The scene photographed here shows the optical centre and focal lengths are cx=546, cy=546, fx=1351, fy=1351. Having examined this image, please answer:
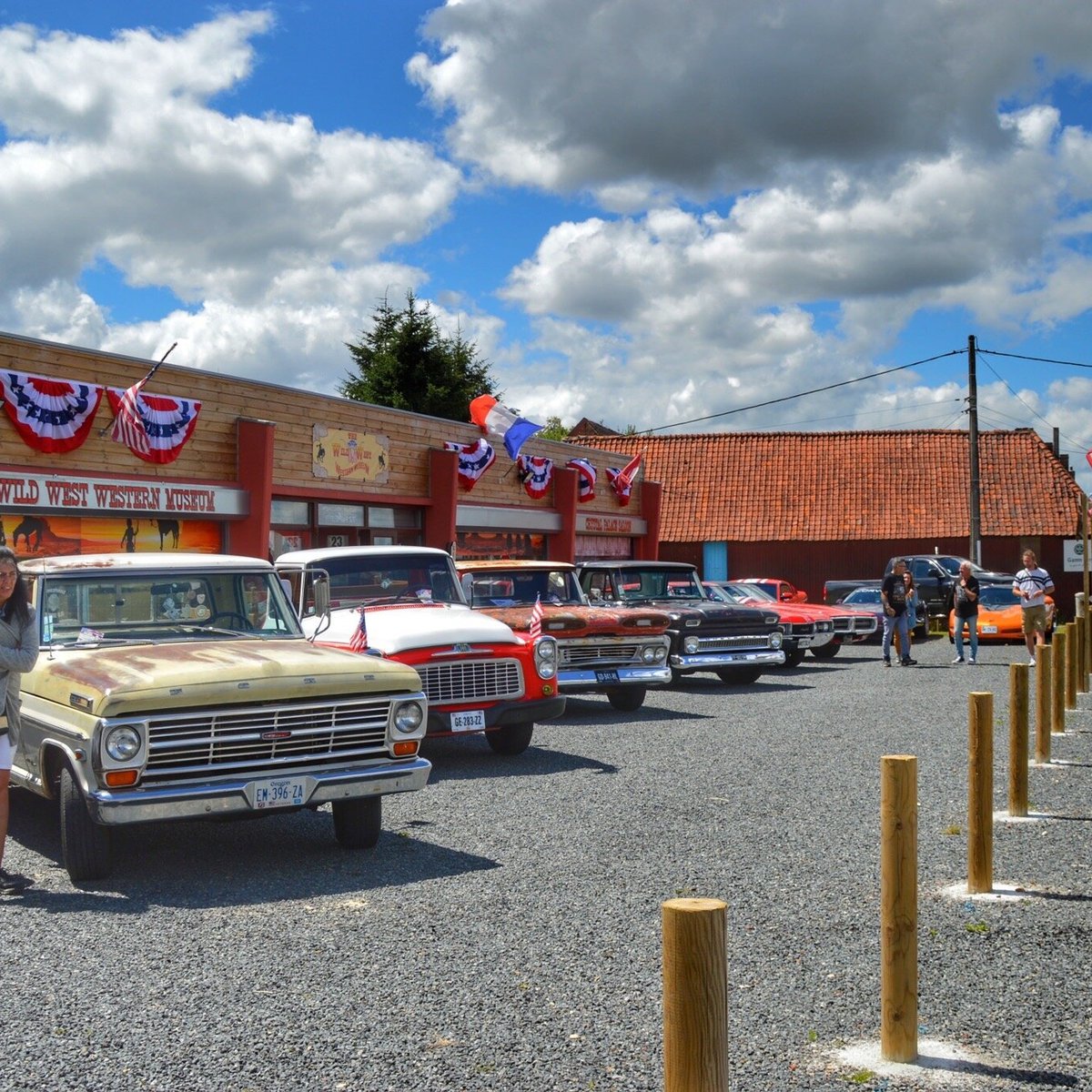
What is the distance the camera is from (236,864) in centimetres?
752

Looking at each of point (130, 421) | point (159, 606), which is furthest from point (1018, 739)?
point (130, 421)

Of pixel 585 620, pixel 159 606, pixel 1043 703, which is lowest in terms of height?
pixel 1043 703

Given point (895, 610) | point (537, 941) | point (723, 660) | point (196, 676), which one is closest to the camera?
point (537, 941)

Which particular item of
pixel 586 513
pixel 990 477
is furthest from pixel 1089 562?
pixel 586 513

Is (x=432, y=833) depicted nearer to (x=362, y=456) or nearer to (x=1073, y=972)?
(x=1073, y=972)

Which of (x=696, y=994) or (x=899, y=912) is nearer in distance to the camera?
Answer: (x=696, y=994)

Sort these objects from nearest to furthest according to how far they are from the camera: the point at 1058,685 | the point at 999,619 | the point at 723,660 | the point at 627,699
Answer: the point at 1058,685
the point at 627,699
the point at 723,660
the point at 999,619

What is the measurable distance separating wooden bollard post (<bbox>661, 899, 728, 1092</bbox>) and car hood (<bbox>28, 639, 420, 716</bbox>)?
450 cm

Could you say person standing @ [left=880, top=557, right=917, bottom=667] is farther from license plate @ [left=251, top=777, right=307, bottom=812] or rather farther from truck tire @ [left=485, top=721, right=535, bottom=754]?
license plate @ [left=251, top=777, right=307, bottom=812]

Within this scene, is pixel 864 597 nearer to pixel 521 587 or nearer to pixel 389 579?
pixel 521 587

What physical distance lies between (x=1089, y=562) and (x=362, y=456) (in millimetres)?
25551

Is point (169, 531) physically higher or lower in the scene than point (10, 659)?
higher

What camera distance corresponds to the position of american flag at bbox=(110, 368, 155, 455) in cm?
1695

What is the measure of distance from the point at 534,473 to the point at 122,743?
22.0 meters
